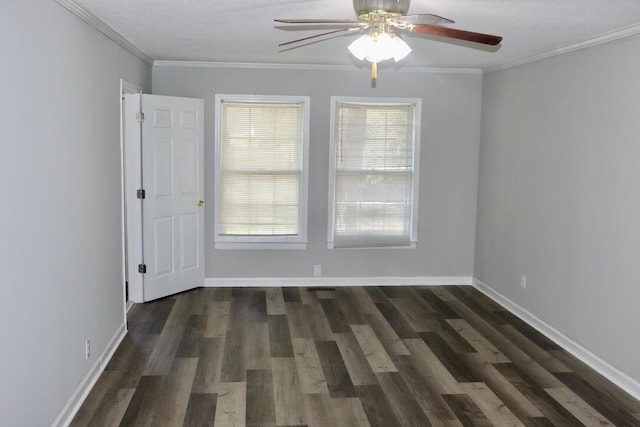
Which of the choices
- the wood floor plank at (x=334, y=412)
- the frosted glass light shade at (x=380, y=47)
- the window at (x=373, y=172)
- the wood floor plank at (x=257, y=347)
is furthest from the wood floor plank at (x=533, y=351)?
the frosted glass light shade at (x=380, y=47)

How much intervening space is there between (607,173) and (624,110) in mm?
450

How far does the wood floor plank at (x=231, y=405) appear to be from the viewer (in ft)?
11.4

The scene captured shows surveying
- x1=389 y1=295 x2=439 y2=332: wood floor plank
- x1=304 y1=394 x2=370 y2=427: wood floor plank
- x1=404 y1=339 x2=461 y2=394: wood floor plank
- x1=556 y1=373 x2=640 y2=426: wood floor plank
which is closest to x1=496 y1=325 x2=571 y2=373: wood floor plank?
x1=556 y1=373 x2=640 y2=426: wood floor plank

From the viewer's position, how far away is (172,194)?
19.6ft

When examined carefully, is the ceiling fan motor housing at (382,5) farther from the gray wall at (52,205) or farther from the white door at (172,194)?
the white door at (172,194)

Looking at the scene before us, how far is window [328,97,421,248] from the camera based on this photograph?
6.50 metres

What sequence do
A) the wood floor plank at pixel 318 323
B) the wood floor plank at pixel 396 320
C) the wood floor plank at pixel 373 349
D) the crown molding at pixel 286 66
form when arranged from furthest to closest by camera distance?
the crown molding at pixel 286 66 → the wood floor plank at pixel 396 320 → the wood floor plank at pixel 318 323 → the wood floor plank at pixel 373 349

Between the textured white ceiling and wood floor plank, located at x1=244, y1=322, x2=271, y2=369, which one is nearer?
the textured white ceiling

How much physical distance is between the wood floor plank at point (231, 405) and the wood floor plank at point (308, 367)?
403mm

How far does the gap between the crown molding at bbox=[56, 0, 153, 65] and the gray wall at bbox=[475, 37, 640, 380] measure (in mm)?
3464

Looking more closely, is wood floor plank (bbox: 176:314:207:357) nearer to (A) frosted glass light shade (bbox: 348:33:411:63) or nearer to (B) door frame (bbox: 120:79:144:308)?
(B) door frame (bbox: 120:79:144:308)

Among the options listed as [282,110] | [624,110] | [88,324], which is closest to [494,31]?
[624,110]

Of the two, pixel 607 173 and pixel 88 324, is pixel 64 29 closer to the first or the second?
pixel 88 324

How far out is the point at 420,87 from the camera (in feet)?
21.4
